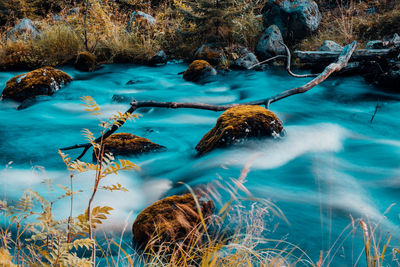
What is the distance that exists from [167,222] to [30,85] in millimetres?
5560

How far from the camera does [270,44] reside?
8.74 meters

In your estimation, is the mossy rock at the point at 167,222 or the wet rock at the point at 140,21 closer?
the mossy rock at the point at 167,222

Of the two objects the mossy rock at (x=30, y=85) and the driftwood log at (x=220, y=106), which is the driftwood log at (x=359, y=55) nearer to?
the driftwood log at (x=220, y=106)

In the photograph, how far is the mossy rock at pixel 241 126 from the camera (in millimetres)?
3701

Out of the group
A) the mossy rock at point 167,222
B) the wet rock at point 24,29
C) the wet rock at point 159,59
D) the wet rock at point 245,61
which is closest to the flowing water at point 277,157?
the mossy rock at point 167,222

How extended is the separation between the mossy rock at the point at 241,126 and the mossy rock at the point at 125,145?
683 millimetres

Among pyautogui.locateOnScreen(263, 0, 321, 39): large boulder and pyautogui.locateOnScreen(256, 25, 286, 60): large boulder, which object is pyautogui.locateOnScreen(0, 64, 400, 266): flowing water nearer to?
pyautogui.locateOnScreen(256, 25, 286, 60): large boulder

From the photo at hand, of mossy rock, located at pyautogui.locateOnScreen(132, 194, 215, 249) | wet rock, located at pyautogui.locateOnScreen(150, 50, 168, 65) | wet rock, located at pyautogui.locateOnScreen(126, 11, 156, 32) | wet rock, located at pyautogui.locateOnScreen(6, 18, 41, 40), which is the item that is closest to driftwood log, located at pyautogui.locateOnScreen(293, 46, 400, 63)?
wet rock, located at pyautogui.locateOnScreen(150, 50, 168, 65)

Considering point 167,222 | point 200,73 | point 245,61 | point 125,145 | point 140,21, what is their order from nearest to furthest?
1. point 167,222
2. point 125,145
3. point 200,73
4. point 245,61
5. point 140,21

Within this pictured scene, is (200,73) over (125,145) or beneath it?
over

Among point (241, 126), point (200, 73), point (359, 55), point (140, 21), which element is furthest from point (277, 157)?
point (140, 21)

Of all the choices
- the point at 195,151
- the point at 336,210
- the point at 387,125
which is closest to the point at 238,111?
the point at 195,151

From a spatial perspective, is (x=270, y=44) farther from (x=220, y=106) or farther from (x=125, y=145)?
(x=125, y=145)

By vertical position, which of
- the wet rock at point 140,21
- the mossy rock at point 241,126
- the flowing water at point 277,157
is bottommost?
the flowing water at point 277,157
